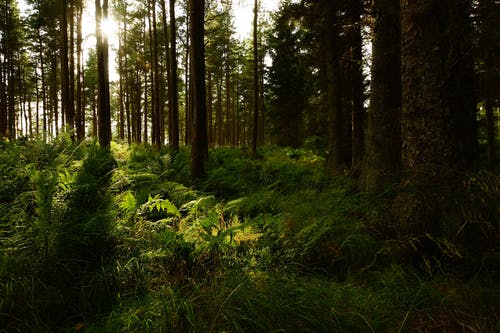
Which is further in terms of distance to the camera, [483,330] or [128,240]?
[128,240]

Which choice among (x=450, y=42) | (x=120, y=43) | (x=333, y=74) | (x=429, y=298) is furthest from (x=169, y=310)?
(x=120, y=43)

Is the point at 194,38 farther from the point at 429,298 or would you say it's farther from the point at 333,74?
the point at 429,298

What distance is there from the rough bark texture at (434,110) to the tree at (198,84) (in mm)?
5649

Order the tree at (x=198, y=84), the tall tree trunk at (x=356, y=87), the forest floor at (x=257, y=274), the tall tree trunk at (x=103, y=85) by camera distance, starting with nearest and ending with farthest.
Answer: the forest floor at (x=257, y=274)
the tree at (x=198, y=84)
the tall tree trunk at (x=356, y=87)
the tall tree trunk at (x=103, y=85)

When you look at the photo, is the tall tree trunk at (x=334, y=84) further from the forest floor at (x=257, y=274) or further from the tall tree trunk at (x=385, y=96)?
the forest floor at (x=257, y=274)

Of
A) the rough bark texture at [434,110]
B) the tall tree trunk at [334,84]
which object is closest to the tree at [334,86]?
the tall tree trunk at [334,84]

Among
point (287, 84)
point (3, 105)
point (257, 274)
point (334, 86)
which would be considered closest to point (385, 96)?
point (334, 86)

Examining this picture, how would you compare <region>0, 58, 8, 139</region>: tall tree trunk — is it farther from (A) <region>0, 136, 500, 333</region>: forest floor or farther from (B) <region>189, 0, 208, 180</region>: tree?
(A) <region>0, 136, 500, 333</region>: forest floor

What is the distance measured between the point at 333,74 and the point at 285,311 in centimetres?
877

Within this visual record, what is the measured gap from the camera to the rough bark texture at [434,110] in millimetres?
2803

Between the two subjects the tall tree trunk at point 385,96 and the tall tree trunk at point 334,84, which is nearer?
the tall tree trunk at point 385,96

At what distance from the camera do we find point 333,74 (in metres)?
9.41

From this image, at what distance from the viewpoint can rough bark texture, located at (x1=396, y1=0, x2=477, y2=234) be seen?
9.20ft

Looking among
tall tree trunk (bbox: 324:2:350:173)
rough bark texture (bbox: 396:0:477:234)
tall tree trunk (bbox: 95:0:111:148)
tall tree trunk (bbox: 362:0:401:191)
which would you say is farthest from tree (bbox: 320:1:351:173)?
tall tree trunk (bbox: 95:0:111:148)
